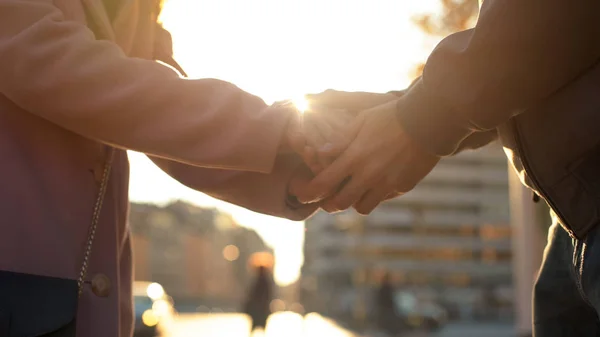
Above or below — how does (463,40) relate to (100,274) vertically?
above

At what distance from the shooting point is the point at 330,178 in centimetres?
175

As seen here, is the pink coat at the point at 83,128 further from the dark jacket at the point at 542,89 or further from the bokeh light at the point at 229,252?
the bokeh light at the point at 229,252

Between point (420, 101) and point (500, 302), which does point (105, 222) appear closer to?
point (420, 101)

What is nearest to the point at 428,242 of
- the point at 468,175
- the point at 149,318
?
the point at 468,175

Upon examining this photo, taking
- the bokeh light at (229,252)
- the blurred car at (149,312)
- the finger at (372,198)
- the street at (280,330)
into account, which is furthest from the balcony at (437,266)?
the finger at (372,198)

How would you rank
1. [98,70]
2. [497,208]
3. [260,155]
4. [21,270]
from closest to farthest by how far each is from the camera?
[21,270]
[98,70]
[260,155]
[497,208]

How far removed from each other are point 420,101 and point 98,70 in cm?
68

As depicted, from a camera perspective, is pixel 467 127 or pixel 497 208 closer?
pixel 467 127

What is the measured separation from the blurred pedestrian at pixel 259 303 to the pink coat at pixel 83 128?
11.3 m

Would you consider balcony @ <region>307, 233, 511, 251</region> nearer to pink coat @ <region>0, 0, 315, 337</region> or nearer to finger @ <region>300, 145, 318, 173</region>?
finger @ <region>300, 145, 318, 173</region>

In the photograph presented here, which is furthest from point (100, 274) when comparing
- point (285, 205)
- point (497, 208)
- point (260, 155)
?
point (497, 208)

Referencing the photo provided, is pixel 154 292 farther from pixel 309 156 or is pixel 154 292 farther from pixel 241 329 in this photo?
pixel 309 156

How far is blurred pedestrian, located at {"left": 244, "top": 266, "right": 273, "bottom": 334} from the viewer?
1267 centimetres

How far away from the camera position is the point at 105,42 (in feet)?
4.77
